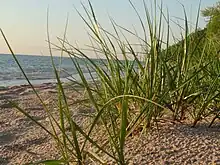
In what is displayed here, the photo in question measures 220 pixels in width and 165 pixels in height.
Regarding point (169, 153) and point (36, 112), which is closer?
point (169, 153)

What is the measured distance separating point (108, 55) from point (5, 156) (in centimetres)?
105

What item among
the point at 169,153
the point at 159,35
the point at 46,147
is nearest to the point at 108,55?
the point at 159,35

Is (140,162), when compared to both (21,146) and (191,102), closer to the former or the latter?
(191,102)

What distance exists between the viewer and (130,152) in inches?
62.9

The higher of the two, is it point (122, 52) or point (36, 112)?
point (122, 52)

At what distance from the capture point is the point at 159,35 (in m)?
1.85

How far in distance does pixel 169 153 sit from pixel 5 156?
4.05 ft

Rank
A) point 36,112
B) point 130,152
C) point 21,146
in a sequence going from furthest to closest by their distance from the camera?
point 36,112
point 21,146
point 130,152

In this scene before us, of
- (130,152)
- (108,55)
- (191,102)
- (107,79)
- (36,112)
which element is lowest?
(36,112)

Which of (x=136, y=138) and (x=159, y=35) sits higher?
(x=159, y=35)

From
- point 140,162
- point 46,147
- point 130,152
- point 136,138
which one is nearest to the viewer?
point 140,162

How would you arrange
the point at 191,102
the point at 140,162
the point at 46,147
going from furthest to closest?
the point at 46,147
the point at 191,102
the point at 140,162

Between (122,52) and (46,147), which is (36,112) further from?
(122,52)

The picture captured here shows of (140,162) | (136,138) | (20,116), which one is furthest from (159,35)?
(20,116)
